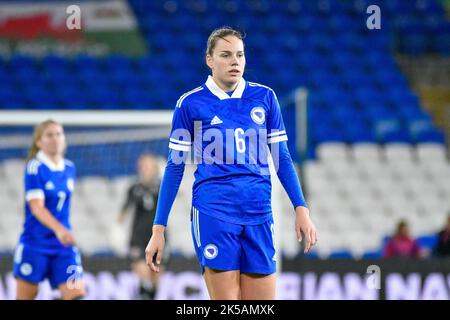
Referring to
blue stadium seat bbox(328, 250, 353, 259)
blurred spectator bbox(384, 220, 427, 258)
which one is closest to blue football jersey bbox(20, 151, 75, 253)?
blurred spectator bbox(384, 220, 427, 258)

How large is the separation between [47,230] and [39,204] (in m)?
0.24

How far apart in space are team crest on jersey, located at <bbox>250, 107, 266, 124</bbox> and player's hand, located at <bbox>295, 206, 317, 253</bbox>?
0.46 metres

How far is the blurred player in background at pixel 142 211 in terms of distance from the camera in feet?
32.6

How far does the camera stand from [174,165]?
4785mm

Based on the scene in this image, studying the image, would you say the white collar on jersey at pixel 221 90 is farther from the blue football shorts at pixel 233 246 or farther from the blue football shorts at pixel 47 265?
the blue football shorts at pixel 47 265

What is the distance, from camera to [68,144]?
10820 millimetres

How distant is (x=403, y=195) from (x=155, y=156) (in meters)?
4.78

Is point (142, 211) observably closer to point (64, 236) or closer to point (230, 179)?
point (64, 236)

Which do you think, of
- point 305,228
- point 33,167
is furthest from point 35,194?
point 305,228

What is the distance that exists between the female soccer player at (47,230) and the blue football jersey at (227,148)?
241 centimetres

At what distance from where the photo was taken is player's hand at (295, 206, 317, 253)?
4.64 metres

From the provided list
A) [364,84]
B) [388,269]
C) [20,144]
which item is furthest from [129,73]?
[388,269]

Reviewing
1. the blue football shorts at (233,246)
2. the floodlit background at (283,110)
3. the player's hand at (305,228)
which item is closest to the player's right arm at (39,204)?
the blue football shorts at (233,246)

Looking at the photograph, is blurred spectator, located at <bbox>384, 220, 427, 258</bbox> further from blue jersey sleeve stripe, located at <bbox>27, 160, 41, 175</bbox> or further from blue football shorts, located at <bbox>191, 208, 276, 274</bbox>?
blue football shorts, located at <bbox>191, 208, 276, 274</bbox>
